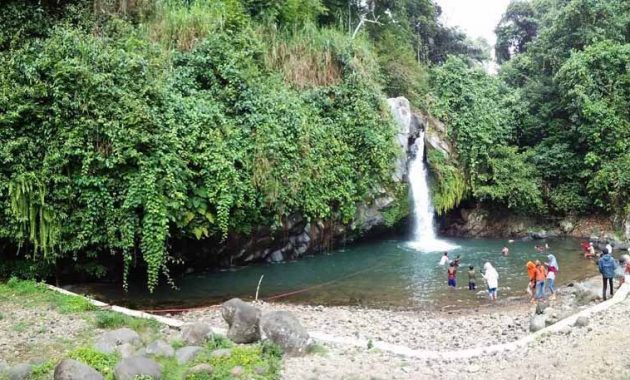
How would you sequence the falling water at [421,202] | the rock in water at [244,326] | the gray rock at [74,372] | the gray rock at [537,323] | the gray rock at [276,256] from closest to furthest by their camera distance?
the gray rock at [74,372]
the rock in water at [244,326]
the gray rock at [537,323]
the gray rock at [276,256]
the falling water at [421,202]

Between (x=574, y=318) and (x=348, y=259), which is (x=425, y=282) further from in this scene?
(x=574, y=318)

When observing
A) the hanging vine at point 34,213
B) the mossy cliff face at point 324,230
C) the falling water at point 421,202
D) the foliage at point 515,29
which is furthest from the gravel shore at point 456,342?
the foliage at point 515,29

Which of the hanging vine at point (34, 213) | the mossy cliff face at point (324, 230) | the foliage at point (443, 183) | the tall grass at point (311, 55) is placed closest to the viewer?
the hanging vine at point (34, 213)

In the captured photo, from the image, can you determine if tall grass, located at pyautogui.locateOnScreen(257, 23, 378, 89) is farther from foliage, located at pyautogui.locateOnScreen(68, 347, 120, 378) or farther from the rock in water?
foliage, located at pyautogui.locateOnScreen(68, 347, 120, 378)

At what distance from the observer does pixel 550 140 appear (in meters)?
26.3

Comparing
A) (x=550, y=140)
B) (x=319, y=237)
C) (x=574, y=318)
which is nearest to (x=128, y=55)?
(x=319, y=237)

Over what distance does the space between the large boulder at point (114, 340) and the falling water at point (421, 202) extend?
1729 cm

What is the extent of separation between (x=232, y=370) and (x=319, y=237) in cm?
1320

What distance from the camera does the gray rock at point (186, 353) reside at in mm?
7762

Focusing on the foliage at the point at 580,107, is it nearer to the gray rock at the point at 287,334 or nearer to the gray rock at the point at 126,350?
the gray rock at the point at 287,334

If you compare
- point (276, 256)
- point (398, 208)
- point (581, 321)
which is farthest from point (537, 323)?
point (398, 208)

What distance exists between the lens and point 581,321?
958 cm

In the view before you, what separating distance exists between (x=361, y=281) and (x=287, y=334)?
8416mm

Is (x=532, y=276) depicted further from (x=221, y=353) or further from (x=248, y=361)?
(x=221, y=353)
